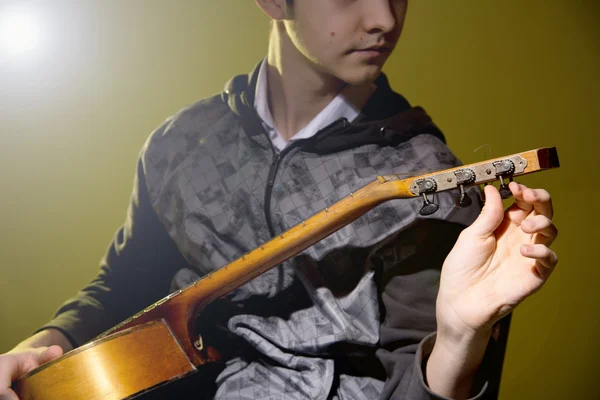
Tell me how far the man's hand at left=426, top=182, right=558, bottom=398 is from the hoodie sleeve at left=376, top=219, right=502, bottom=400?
133 millimetres

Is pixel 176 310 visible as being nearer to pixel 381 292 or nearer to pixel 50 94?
pixel 381 292

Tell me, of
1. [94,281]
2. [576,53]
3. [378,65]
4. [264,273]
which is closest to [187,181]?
[264,273]

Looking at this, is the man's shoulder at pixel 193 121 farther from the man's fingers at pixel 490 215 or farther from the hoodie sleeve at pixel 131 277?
the man's fingers at pixel 490 215

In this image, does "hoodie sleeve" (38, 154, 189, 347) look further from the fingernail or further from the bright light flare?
the fingernail

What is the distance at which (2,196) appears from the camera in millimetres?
1570

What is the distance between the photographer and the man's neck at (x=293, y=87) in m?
1.29

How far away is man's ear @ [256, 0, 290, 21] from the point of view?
4.28 feet

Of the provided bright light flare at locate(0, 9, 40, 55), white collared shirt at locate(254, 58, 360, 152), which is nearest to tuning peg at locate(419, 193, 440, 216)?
white collared shirt at locate(254, 58, 360, 152)

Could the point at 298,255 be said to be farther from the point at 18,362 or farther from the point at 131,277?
the point at 18,362

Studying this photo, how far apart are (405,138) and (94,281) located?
0.96 metres

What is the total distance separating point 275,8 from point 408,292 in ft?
2.51

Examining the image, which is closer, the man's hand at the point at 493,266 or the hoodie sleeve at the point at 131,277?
the man's hand at the point at 493,266

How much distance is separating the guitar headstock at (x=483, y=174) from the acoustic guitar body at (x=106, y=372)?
0.67 m

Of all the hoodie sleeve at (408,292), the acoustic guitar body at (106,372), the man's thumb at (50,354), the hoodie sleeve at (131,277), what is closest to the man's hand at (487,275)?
the hoodie sleeve at (408,292)
